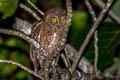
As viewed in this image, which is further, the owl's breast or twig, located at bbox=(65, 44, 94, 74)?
twig, located at bbox=(65, 44, 94, 74)

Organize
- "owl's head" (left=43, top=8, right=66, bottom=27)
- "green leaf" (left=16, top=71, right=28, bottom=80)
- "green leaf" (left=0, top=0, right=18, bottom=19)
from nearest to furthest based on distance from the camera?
"owl's head" (left=43, top=8, right=66, bottom=27), "green leaf" (left=0, top=0, right=18, bottom=19), "green leaf" (left=16, top=71, right=28, bottom=80)

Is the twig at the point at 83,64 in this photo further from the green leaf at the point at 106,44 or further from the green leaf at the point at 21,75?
the green leaf at the point at 21,75

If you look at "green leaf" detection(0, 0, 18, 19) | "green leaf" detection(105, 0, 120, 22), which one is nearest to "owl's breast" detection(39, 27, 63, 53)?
"green leaf" detection(0, 0, 18, 19)

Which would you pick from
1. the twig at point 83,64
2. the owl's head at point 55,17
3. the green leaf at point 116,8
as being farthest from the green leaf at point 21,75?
the owl's head at point 55,17

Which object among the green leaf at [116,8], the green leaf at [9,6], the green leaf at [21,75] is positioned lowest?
the green leaf at [21,75]

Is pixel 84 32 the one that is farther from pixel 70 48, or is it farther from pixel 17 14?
pixel 17 14

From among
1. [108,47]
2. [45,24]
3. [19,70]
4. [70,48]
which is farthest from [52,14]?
[19,70]

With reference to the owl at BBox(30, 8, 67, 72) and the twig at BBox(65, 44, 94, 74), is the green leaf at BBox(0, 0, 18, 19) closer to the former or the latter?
the owl at BBox(30, 8, 67, 72)
